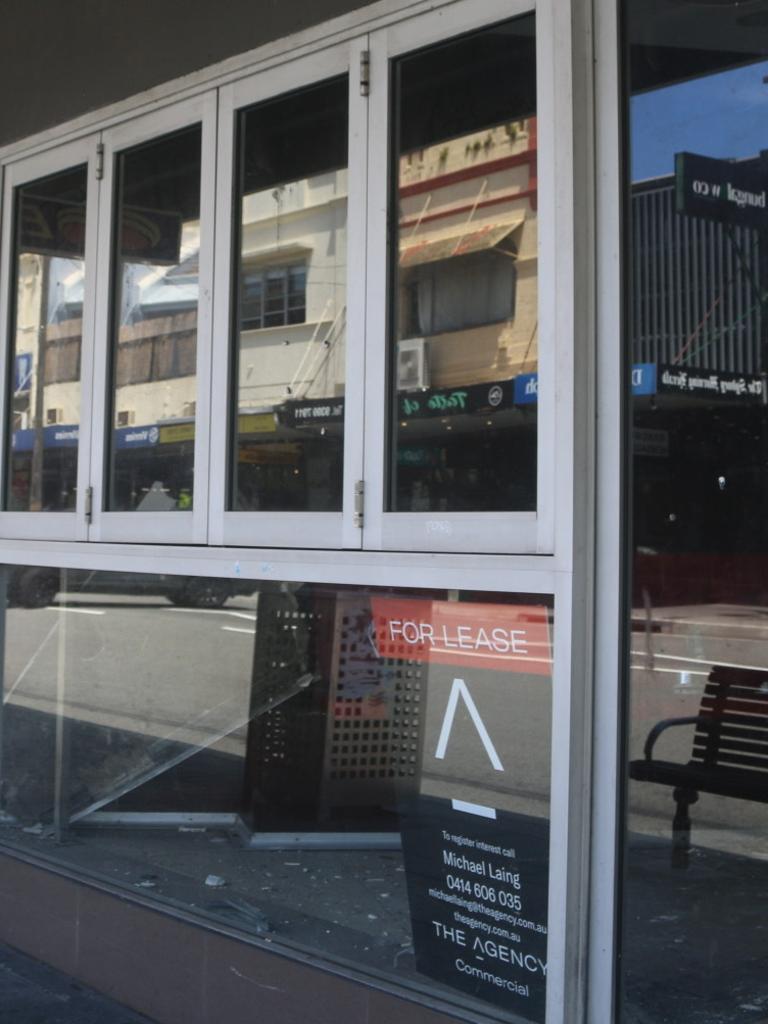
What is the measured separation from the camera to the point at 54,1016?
392 centimetres

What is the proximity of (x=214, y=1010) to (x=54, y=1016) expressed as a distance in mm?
647

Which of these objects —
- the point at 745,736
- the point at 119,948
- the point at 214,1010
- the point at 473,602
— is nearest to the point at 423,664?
the point at 473,602

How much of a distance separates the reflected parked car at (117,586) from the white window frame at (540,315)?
97 centimetres

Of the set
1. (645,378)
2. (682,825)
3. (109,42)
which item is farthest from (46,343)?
(682,825)

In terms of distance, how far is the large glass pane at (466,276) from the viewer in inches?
119

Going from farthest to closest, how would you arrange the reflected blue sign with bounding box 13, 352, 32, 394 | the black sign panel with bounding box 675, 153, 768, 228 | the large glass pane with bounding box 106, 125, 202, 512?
the reflected blue sign with bounding box 13, 352, 32, 394
the black sign panel with bounding box 675, 153, 768, 228
the large glass pane with bounding box 106, 125, 202, 512

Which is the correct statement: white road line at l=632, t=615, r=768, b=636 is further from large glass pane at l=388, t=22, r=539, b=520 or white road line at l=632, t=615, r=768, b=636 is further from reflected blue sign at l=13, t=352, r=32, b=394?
reflected blue sign at l=13, t=352, r=32, b=394

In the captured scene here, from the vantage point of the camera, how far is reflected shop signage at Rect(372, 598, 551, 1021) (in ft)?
9.43

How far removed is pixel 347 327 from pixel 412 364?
0.80 ft

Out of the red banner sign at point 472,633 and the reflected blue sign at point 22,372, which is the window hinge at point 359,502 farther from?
the reflected blue sign at point 22,372

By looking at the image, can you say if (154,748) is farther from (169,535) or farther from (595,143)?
(595,143)

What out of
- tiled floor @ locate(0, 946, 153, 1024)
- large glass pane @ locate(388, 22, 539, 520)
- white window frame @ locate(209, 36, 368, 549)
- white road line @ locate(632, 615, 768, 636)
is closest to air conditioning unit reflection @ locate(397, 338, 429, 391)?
large glass pane @ locate(388, 22, 539, 520)

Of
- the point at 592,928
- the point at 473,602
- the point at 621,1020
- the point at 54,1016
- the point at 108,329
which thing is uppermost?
the point at 108,329

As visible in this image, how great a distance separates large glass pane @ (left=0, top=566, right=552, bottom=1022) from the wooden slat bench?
3.91 feet
